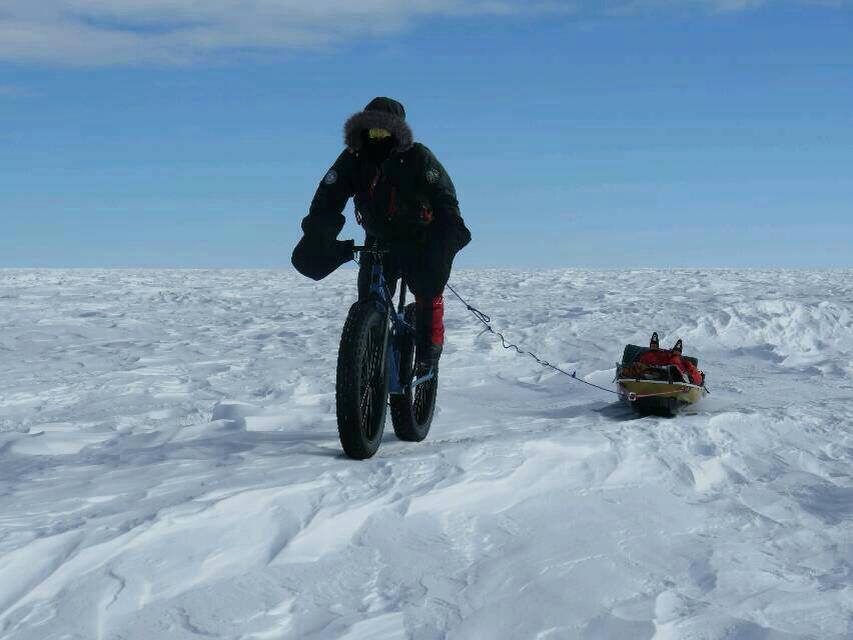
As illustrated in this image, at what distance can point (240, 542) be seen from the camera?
277cm

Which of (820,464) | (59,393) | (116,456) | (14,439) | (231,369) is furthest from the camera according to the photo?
(231,369)

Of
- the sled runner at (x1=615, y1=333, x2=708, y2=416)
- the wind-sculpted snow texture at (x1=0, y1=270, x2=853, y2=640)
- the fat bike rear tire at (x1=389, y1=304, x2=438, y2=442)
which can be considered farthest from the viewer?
the sled runner at (x1=615, y1=333, x2=708, y2=416)

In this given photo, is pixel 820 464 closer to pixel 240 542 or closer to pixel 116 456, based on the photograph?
pixel 240 542

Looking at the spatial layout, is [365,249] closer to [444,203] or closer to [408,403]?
[444,203]

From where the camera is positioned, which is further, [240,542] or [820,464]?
[820,464]

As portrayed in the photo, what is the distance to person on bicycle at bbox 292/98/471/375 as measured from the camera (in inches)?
158

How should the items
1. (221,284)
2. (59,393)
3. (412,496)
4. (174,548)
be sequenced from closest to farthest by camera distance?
(174,548)
(412,496)
(59,393)
(221,284)

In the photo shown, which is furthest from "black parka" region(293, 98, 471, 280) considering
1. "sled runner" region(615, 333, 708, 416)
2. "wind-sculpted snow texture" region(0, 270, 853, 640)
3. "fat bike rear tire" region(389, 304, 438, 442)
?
"sled runner" region(615, 333, 708, 416)

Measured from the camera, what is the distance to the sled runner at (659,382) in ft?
16.9

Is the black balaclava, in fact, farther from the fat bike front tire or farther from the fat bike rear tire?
the fat bike rear tire

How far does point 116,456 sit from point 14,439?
0.84m

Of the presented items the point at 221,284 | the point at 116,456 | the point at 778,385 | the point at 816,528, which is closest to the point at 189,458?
the point at 116,456

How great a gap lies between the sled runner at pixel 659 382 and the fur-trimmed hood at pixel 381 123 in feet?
7.25

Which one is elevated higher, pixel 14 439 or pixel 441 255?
pixel 441 255
